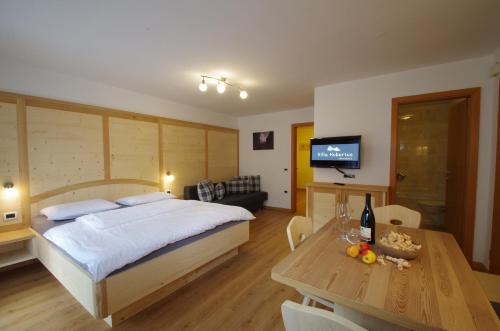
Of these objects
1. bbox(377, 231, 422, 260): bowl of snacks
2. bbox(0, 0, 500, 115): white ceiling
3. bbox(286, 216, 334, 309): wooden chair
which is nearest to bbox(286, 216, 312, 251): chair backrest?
bbox(286, 216, 334, 309): wooden chair

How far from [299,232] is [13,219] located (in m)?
3.34

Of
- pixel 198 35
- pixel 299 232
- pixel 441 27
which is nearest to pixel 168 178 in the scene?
pixel 198 35

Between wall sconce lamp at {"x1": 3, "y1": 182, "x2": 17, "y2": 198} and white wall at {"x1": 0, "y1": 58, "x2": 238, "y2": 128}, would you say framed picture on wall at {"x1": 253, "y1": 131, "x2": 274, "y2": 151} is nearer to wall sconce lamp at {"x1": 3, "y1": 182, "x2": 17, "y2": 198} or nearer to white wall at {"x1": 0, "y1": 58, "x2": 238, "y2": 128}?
white wall at {"x1": 0, "y1": 58, "x2": 238, "y2": 128}

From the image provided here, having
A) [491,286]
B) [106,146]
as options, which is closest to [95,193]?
[106,146]

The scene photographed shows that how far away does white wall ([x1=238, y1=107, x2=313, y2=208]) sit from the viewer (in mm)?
5191

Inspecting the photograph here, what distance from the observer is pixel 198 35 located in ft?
6.48

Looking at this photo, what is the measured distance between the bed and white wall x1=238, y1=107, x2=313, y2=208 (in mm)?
2921

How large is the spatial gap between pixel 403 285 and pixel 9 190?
384 centimetres

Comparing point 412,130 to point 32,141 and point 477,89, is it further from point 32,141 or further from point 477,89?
point 32,141

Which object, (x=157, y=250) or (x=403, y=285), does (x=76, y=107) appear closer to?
(x=157, y=250)

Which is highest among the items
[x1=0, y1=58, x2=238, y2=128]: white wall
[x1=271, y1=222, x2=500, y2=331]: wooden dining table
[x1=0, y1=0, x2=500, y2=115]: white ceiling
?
[x1=0, y1=0, x2=500, y2=115]: white ceiling

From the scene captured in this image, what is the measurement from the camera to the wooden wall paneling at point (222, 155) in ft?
16.8

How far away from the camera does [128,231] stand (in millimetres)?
2057

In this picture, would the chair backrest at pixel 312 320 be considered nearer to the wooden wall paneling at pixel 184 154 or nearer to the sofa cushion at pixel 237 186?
the wooden wall paneling at pixel 184 154
